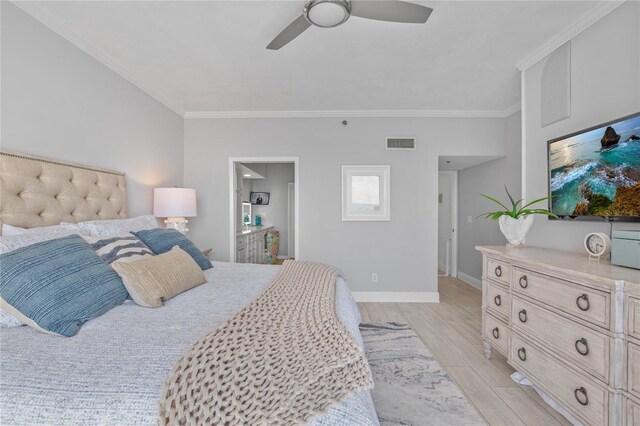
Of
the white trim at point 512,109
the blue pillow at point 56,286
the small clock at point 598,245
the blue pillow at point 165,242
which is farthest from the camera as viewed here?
the white trim at point 512,109

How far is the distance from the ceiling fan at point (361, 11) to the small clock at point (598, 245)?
5.40 feet

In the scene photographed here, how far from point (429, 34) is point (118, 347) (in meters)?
2.60

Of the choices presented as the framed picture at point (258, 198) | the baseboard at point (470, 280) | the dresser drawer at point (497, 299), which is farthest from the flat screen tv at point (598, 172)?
the framed picture at point (258, 198)

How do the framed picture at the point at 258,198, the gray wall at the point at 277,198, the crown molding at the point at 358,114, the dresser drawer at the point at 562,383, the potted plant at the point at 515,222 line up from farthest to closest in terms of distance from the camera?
the gray wall at the point at 277,198
the framed picture at the point at 258,198
the crown molding at the point at 358,114
the potted plant at the point at 515,222
the dresser drawer at the point at 562,383

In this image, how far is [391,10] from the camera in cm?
149

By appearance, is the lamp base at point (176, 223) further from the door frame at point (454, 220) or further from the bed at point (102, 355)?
the door frame at point (454, 220)

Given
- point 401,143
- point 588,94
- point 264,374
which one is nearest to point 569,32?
point 588,94

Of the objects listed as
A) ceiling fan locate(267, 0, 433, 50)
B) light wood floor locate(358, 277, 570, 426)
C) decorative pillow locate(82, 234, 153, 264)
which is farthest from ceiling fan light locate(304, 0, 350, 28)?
light wood floor locate(358, 277, 570, 426)

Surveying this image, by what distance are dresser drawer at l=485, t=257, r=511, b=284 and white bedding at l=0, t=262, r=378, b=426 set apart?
5.32ft

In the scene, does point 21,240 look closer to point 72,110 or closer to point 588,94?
point 72,110

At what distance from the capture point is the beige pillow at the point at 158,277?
1303mm

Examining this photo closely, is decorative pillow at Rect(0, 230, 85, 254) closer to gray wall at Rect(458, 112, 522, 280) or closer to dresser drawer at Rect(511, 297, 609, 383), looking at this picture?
dresser drawer at Rect(511, 297, 609, 383)

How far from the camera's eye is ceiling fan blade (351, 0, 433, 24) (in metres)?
1.44

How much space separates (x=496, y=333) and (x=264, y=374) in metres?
2.06
